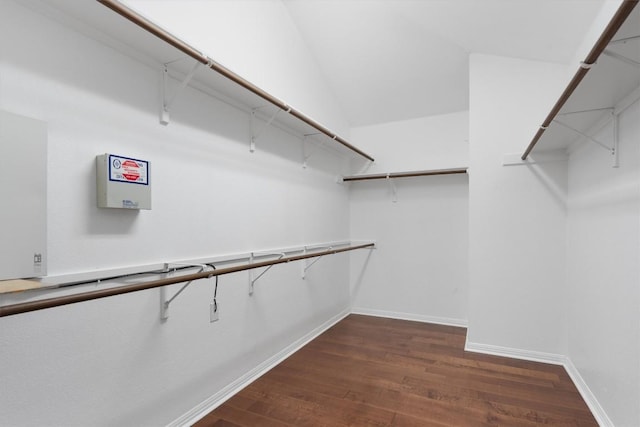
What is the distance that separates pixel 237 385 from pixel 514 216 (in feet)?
8.66

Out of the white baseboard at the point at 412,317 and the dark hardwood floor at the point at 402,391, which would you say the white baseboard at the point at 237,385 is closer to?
the dark hardwood floor at the point at 402,391

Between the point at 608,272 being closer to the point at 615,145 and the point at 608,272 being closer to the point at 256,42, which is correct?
the point at 615,145

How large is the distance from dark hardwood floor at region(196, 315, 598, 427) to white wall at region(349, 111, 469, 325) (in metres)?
0.83

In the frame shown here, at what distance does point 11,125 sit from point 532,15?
10.3ft

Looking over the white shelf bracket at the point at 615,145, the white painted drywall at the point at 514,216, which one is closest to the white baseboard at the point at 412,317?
the white painted drywall at the point at 514,216

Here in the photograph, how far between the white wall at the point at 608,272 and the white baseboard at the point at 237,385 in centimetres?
214

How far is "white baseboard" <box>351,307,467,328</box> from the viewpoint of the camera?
381 cm

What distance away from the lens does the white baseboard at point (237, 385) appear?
1.94m

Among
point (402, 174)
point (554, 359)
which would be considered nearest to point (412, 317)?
point (554, 359)

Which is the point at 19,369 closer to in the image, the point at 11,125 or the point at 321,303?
the point at 11,125

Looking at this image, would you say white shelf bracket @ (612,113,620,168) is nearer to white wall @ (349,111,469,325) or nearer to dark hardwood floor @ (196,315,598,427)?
dark hardwood floor @ (196,315,598,427)

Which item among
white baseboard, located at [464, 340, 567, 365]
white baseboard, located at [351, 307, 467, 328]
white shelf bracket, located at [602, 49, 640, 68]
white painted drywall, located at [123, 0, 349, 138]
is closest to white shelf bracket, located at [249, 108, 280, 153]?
white painted drywall, located at [123, 0, 349, 138]

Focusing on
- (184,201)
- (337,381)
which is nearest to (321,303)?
(337,381)

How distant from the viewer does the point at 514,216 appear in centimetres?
296
